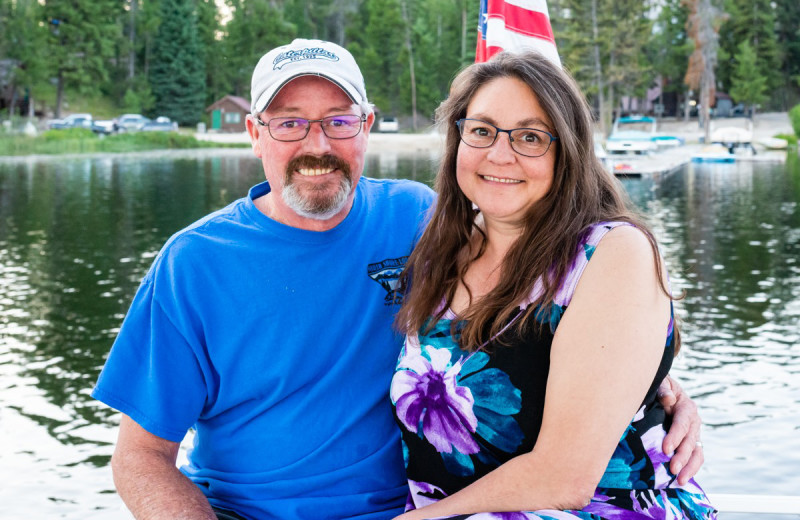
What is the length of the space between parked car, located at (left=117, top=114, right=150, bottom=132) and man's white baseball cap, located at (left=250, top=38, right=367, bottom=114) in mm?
55218

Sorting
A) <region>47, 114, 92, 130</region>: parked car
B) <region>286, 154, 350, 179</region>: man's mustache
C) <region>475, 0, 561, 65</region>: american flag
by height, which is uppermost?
<region>47, 114, 92, 130</region>: parked car

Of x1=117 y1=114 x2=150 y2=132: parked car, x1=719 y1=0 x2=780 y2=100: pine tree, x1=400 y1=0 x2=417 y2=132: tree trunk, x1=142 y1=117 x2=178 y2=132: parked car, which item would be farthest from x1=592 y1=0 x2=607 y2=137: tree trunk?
x1=117 y1=114 x2=150 y2=132: parked car

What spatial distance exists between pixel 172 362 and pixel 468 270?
812mm

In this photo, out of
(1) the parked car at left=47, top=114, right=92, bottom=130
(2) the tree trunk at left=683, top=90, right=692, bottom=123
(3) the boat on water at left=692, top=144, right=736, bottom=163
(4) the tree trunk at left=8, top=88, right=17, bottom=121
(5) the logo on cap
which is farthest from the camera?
(2) the tree trunk at left=683, top=90, right=692, bottom=123

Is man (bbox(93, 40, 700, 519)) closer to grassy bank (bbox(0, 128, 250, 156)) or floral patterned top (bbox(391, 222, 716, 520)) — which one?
floral patterned top (bbox(391, 222, 716, 520))

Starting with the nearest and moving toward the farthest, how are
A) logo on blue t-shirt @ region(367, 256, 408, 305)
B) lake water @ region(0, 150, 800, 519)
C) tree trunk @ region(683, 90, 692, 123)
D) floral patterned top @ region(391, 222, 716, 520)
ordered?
floral patterned top @ region(391, 222, 716, 520), logo on blue t-shirt @ region(367, 256, 408, 305), lake water @ region(0, 150, 800, 519), tree trunk @ region(683, 90, 692, 123)

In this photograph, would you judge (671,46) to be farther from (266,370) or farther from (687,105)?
(266,370)

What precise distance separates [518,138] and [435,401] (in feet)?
2.26

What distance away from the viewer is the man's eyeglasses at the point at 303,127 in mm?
2766

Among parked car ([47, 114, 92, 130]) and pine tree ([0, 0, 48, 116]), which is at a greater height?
pine tree ([0, 0, 48, 116])

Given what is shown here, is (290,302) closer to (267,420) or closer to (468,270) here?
(267,420)

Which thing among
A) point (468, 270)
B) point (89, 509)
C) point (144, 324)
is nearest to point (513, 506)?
point (468, 270)

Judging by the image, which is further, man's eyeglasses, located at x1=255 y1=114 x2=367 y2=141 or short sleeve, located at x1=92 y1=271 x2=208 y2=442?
man's eyeglasses, located at x1=255 y1=114 x2=367 y2=141

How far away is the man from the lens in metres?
2.41
